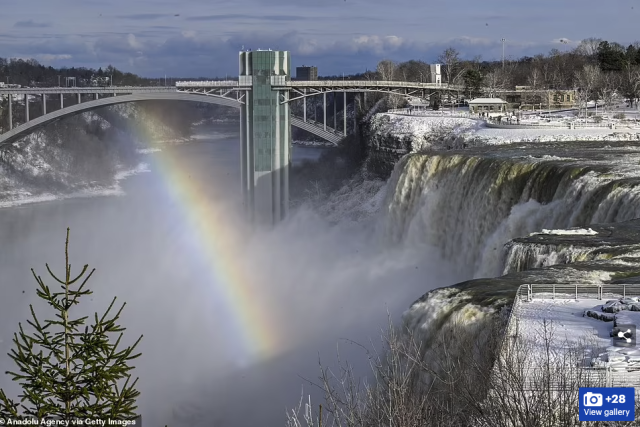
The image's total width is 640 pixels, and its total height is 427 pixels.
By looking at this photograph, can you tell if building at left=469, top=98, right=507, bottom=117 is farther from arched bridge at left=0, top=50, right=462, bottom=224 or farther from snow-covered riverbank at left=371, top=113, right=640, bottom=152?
arched bridge at left=0, top=50, right=462, bottom=224

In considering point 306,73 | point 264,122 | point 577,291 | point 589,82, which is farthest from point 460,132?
point 306,73

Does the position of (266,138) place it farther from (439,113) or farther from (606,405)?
(606,405)

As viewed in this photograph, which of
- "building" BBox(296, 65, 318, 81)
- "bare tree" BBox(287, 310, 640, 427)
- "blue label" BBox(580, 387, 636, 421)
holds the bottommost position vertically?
"bare tree" BBox(287, 310, 640, 427)

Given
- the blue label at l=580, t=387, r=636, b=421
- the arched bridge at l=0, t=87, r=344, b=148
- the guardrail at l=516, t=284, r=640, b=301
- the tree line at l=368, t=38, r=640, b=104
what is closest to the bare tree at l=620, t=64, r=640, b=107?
the tree line at l=368, t=38, r=640, b=104

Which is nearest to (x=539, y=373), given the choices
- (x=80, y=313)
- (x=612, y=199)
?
(x=612, y=199)

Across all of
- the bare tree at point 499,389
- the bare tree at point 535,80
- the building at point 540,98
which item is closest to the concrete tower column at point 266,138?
the building at point 540,98

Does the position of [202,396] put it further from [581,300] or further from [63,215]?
[63,215]
